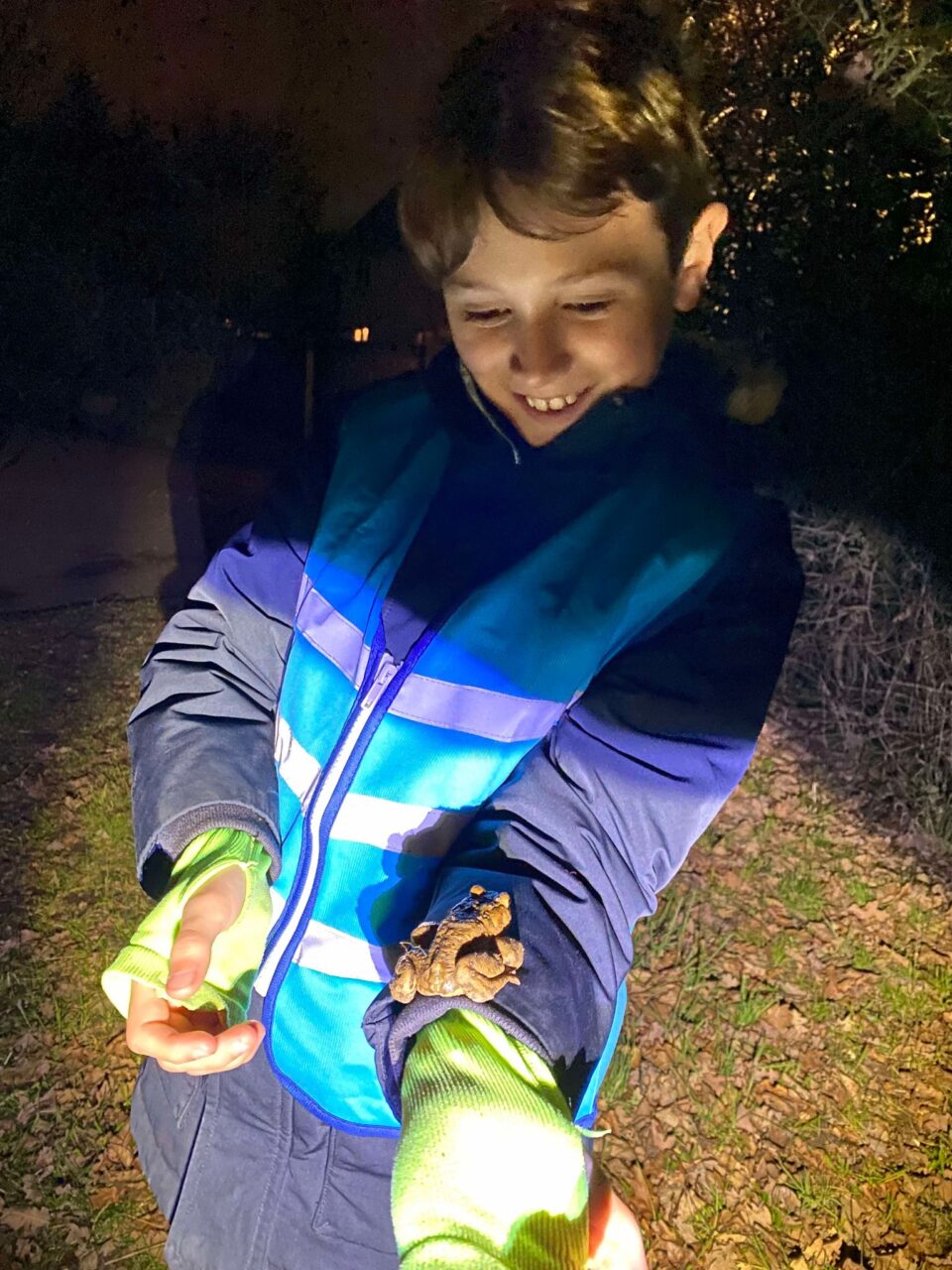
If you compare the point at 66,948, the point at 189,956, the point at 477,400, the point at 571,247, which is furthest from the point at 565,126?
the point at 66,948

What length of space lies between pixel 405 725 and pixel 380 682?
3.1 inches

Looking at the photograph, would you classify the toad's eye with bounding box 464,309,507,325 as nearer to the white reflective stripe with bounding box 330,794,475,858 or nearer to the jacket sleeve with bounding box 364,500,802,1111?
the jacket sleeve with bounding box 364,500,802,1111

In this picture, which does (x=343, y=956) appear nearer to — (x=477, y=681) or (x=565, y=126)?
(x=477, y=681)

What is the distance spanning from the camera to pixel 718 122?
4.27 metres

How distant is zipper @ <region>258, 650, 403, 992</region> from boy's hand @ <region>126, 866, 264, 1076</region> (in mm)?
95

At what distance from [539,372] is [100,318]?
6.38 metres

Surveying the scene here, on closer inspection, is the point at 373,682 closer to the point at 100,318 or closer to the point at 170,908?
the point at 170,908

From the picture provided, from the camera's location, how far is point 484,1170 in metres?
0.80

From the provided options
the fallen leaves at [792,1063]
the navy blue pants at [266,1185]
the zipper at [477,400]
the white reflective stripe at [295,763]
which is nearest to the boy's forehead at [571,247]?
the zipper at [477,400]

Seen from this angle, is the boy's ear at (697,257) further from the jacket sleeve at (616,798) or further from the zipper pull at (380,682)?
the zipper pull at (380,682)

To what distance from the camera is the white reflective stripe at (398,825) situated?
1.18 m

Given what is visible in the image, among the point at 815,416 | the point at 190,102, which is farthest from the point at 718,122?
the point at 190,102

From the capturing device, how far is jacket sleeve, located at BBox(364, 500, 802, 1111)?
3.17ft

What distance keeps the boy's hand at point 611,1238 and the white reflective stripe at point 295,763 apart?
0.70 m
